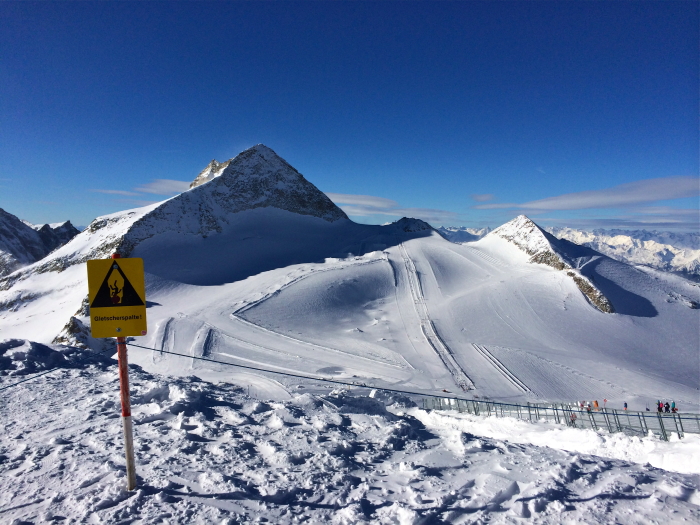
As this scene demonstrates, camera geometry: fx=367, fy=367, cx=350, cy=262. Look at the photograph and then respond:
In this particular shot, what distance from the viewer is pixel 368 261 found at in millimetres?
42031

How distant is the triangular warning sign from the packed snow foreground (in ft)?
6.75

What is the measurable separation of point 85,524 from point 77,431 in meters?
2.61

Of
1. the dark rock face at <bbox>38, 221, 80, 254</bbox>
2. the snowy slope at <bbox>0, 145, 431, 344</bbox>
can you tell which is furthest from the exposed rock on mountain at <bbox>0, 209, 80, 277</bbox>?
the snowy slope at <bbox>0, 145, 431, 344</bbox>

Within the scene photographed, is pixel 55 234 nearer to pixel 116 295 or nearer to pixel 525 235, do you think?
pixel 525 235

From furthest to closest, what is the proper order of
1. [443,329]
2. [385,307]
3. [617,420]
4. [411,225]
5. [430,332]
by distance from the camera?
[411,225] < [385,307] < [443,329] < [430,332] < [617,420]

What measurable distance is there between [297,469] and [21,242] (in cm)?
8826

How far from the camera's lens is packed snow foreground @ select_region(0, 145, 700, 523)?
4.18 metres

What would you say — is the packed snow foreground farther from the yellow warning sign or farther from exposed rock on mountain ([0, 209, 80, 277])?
exposed rock on mountain ([0, 209, 80, 277])

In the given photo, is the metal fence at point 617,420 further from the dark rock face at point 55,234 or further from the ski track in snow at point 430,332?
the dark rock face at point 55,234

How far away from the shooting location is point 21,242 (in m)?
68.6

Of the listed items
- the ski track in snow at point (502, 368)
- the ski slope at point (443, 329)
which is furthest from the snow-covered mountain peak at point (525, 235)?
the ski track in snow at point (502, 368)

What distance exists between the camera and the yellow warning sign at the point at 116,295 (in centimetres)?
392

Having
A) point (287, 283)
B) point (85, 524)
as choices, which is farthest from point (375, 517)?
point (287, 283)

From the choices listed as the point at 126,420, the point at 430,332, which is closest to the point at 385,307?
the point at 430,332
